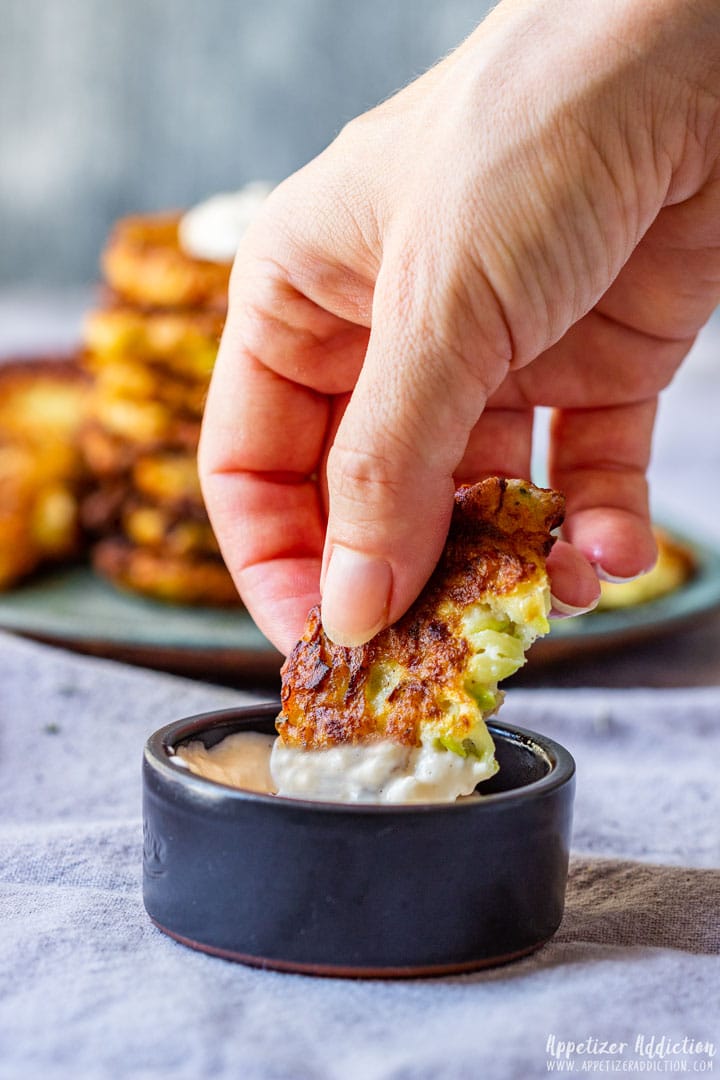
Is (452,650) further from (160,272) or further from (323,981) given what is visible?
(160,272)

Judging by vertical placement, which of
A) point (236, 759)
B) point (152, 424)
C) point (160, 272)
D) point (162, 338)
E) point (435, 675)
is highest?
point (160, 272)

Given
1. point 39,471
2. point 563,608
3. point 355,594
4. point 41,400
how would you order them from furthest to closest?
→ 1. point 41,400
2. point 39,471
3. point 563,608
4. point 355,594

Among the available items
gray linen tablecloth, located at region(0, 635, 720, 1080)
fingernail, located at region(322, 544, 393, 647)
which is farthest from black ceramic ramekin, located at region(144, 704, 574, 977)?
fingernail, located at region(322, 544, 393, 647)

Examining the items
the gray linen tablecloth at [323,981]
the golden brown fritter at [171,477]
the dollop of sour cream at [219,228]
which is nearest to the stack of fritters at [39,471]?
the golden brown fritter at [171,477]

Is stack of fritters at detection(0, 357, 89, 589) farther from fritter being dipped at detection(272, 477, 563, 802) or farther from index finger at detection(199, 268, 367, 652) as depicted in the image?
fritter being dipped at detection(272, 477, 563, 802)

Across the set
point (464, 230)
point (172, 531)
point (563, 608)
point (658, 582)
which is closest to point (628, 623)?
point (658, 582)

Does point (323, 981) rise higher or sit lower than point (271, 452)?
lower

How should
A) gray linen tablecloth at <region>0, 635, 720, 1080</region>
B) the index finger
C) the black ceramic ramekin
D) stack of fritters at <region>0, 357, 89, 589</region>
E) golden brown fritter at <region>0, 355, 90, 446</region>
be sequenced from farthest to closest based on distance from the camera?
golden brown fritter at <region>0, 355, 90, 446</region>
stack of fritters at <region>0, 357, 89, 589</region>
the index finger
the black ceramic ramekin
gray linen tablecloth at <region>0, 635, 720, 1080</region>
